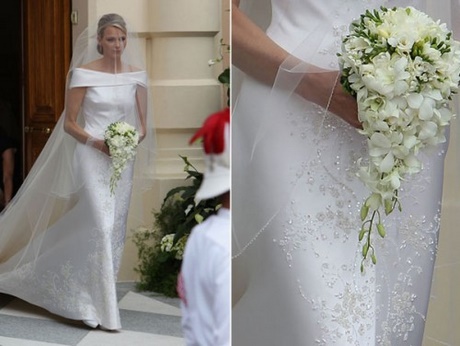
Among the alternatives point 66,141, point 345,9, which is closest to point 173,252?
point 66,141

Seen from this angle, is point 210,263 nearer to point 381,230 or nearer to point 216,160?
point 216,160

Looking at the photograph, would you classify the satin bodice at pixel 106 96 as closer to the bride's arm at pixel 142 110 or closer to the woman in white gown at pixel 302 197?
the bride's arm at pixel 142 110

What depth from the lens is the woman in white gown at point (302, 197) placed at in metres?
1.40

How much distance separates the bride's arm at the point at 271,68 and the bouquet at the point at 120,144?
0.20 m

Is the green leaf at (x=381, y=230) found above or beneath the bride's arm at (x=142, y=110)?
beneath

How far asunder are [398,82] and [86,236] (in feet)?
1.39

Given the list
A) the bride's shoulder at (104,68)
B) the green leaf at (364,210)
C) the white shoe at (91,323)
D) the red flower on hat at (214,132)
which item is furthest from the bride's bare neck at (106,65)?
the green leaf at (364,210)

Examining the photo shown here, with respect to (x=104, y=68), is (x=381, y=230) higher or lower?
lower

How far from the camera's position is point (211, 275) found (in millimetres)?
1062

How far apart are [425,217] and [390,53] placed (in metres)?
0.28

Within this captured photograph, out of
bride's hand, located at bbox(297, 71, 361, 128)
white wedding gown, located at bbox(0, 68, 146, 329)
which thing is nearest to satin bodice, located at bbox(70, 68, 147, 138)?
white wedding gown, located at bbox(0, 68, 146, 329)

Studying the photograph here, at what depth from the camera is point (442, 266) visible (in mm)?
1524

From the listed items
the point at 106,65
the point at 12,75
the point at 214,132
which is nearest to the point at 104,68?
the point at 106,65

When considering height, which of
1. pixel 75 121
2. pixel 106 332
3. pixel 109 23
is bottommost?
pixel 106 332
